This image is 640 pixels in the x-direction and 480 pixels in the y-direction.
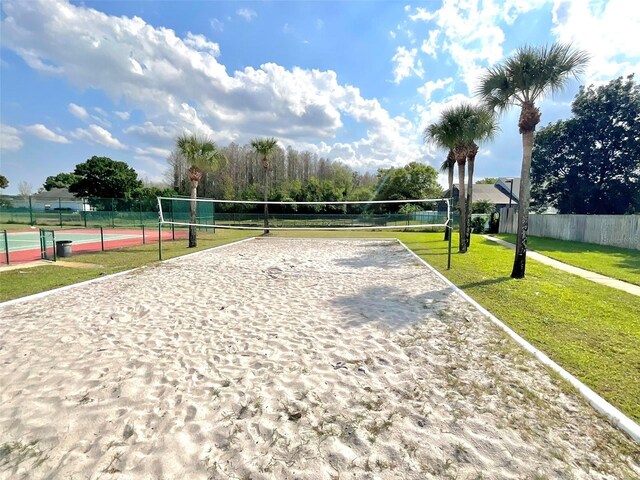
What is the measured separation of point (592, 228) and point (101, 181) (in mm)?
57496

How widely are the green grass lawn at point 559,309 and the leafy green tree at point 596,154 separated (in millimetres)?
22060

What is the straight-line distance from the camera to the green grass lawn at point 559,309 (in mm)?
3395

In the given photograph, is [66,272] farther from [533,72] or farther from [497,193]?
[497,193]

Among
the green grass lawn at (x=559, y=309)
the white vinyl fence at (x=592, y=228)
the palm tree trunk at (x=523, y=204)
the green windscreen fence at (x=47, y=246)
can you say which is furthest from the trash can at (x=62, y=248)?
the white vinyl fence at (x=592, y=228)

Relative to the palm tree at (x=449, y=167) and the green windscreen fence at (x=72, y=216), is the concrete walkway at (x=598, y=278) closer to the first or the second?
the palm tree at (x=449, y=167)

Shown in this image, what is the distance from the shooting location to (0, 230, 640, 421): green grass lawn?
3.39 meters

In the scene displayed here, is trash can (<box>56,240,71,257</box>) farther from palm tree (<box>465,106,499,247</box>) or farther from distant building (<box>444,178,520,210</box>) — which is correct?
distant building (<box>444,178,520,210</box>)

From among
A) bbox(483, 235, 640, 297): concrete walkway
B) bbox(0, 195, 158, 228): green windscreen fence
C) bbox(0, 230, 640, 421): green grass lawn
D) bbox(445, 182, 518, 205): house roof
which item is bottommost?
bbox(483, 235, 640, 297): concrete walkway

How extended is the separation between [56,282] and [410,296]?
25.7ft

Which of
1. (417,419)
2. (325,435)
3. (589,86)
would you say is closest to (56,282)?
(325,435)

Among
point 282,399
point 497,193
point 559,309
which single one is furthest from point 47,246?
point 497,193

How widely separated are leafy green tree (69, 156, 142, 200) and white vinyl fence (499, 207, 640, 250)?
1995 inches

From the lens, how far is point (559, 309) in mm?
5633

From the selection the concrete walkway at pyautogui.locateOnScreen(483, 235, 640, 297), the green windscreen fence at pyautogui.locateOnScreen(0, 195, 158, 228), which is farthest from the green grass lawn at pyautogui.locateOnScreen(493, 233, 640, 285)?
the green windscreen fence at pyautogui.locateOnScreen(0, 195, 158, 228)
